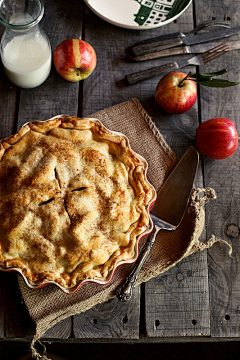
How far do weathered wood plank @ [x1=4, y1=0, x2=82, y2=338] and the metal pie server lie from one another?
366 mm

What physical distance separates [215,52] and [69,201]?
120 cm

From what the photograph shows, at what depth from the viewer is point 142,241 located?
5.24ft

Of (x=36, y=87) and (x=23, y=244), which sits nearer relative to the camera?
(x=23, y=244)

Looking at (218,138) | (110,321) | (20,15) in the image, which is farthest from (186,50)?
(110,321)

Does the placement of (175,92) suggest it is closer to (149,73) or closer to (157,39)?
(149,73)

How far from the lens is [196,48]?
74.0 inches

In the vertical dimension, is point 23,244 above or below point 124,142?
below

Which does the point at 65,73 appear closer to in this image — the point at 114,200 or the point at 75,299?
the point at 114,200

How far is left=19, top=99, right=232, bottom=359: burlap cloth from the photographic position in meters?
1.50

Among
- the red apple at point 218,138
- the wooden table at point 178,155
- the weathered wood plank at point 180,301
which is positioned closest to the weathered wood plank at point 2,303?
the wooden table at point 178,155

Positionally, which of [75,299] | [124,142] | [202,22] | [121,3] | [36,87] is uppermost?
[121,3]

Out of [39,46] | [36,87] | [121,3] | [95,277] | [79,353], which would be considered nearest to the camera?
[95,277]

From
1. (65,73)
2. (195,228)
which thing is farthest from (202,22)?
(195,228)

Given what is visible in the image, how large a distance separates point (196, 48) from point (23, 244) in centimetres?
140
